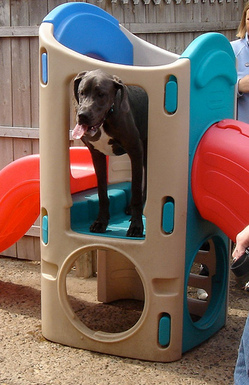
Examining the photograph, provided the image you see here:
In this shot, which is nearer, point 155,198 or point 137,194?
point 155,198

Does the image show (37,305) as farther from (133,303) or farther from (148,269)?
(148,269)

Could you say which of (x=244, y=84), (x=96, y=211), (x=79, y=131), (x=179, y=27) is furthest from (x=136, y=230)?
(x=179, y=27)

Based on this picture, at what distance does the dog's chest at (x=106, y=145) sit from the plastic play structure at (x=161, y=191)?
206mm

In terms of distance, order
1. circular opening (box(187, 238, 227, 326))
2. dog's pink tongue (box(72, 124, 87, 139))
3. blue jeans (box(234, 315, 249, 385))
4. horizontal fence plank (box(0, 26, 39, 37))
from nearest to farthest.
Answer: blue jeans (box(234, 315, 249, 385))
dog's pink tongue (box(72, 124, 87, 139))
circular opening (box(187, 238, 227, 326))
horizontal fence plank (box(0, 26, 39, 37))

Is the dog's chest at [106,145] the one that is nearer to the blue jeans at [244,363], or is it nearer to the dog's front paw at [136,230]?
the dog's front paw at [136,230]

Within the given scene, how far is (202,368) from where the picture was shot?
3.45 meters

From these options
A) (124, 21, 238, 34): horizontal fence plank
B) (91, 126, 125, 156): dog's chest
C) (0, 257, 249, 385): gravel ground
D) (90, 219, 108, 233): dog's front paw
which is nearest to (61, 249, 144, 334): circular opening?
(0, 257, 249, 385): gravel ground

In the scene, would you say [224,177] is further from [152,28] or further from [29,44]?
[29,44]

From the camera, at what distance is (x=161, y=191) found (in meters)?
3.31

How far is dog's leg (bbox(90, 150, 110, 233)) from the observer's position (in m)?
3.57

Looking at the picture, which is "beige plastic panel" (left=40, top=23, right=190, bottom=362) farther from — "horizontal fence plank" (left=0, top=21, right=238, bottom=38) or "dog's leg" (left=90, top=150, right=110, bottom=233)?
"horizontal fence plank" (left=0, top=21, right=238, bottom=38)

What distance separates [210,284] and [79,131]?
1.64 m

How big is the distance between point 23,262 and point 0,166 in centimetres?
90

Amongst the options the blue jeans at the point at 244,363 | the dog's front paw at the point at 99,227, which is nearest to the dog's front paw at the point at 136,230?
the dog's front paw at the point at 99,227
